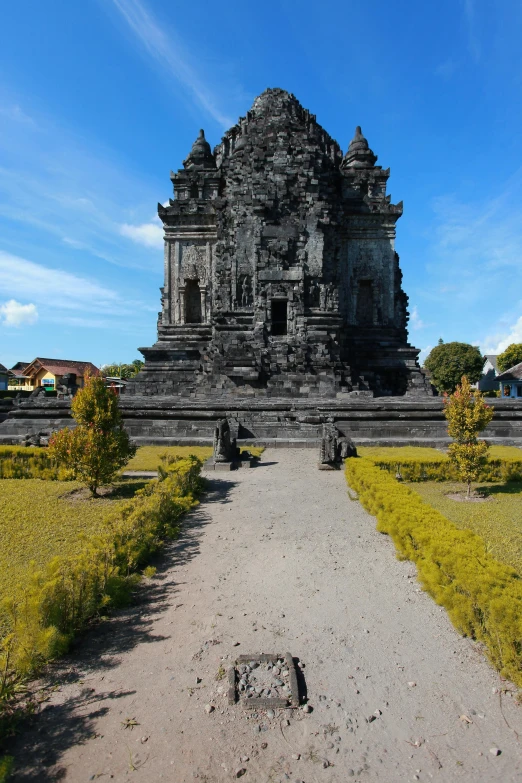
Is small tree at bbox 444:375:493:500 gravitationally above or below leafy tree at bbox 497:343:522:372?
below

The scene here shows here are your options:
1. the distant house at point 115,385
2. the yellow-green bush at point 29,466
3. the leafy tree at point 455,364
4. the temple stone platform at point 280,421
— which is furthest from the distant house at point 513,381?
the yellow-green bush at point 29,466

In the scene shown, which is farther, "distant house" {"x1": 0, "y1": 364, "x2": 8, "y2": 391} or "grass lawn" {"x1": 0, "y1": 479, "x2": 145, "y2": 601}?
"distant house" {"x1": 0, "y1": 364, "x2": 8, "y2": 391}

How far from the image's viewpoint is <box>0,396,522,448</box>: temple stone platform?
1681cm

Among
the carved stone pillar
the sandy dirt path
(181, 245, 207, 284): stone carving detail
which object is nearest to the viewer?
the sandy dirt path

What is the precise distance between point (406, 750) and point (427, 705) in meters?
0.51

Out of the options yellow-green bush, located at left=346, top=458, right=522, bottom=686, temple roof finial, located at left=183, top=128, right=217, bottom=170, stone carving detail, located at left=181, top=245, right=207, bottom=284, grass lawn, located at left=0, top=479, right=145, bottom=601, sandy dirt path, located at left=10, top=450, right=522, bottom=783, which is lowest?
sandy dirt path, located at left=10, top=450, right=522, bottom=783

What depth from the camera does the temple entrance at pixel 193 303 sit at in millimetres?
29427

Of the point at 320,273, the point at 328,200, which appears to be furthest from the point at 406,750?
the point at 328,200

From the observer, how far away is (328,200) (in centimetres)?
2589

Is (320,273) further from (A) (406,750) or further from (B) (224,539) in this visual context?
(A) (406,750)

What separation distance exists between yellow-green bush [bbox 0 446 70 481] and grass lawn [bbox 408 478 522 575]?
29.1 feet

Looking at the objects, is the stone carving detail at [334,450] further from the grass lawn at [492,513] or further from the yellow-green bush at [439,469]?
the grass lawn at [492,513]

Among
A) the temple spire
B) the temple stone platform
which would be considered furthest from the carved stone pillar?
the temple spire

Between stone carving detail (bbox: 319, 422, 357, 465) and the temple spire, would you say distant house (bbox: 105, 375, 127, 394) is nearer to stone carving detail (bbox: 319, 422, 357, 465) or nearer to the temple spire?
stone carving detail (bbox: 319, 422, 357, 465)
